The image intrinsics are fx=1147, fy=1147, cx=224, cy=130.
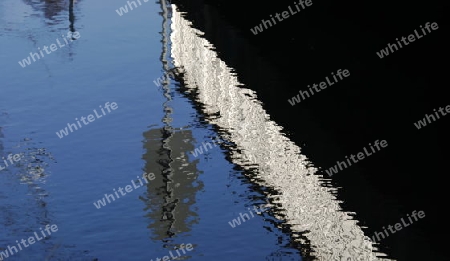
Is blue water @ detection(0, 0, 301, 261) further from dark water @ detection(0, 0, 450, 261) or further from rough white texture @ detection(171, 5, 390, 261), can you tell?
rough white texture @ detection(171, 5, 390, 261)

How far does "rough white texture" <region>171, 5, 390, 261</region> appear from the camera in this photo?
6.83m

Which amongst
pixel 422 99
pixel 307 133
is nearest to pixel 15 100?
pixel 307 133

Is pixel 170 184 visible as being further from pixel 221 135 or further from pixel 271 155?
pixel 221 135

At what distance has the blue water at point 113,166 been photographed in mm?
6957

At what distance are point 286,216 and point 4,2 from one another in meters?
8.76

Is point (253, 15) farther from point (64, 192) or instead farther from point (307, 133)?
point (64, 192)

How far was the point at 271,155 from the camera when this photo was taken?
8516 mm

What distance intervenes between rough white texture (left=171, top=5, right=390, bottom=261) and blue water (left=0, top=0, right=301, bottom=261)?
7.2 inches

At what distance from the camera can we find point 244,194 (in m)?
7.82

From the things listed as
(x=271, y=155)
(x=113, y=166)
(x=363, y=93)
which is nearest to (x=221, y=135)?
(x=271, y=155)

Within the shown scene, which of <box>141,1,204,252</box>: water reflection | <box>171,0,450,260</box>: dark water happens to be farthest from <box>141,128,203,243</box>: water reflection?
<box>171,0,450,260</box>: dark water

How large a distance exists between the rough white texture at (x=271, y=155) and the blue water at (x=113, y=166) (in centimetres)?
18

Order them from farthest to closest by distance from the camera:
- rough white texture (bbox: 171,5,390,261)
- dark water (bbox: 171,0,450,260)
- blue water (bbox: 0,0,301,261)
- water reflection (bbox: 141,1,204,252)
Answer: dark water (bbox: 171,0,450,260) < water reflection (bbox: 141,1,204,252) < blue water (bbox: 0,0,301,261) < rough white texture (bbox: 171,5,390,261)

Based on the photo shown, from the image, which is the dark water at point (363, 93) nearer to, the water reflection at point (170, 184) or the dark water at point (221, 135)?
the dark water at point (221, 135)
